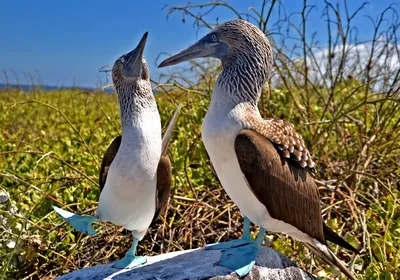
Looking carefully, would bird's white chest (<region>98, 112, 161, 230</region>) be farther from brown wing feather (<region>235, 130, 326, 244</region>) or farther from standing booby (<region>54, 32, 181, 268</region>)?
brown wing feather (<region>235, 130, 326, 244</region>)

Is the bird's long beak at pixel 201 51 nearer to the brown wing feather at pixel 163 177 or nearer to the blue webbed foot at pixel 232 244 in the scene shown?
the brown wing feather at pixel 163 177

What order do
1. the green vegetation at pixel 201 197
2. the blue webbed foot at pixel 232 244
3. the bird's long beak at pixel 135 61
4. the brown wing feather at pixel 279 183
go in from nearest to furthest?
the brown wing feather at pixel 279 183, the bird's long beak at pixel 135 61, the blue webbed foot at pixel 232 244, the green vegetation at pixel 201 197

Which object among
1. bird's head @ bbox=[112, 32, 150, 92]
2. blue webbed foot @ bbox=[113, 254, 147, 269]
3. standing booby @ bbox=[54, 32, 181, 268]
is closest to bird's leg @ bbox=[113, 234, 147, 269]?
blue webbed foot @ bbox=[113, 254, 147, 269]

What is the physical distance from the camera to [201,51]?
70.0 inches

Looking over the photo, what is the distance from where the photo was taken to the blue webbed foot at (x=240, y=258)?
175 centimetres

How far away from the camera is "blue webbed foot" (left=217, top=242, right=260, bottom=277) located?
175 centimetres

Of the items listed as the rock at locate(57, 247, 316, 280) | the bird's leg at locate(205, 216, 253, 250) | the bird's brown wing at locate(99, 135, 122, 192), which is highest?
the bird's brown wing at locate(99, 135, 122, 192)

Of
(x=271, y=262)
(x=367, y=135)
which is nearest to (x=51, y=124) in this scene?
(x=367, y=135)

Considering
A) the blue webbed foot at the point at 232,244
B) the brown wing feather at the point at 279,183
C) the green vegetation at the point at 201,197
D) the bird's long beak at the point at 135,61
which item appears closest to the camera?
the brown wing feather at the point at 279,183

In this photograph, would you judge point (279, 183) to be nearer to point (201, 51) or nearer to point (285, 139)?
point (285, 139)

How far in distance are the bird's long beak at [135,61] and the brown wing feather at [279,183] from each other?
44cm

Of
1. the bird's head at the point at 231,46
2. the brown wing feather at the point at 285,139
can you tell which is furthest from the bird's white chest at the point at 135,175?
the brown wing feather at the point at 285,139

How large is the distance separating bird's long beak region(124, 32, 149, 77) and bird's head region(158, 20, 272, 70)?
8 centimetres

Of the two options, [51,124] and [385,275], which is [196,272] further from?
[51,124]
